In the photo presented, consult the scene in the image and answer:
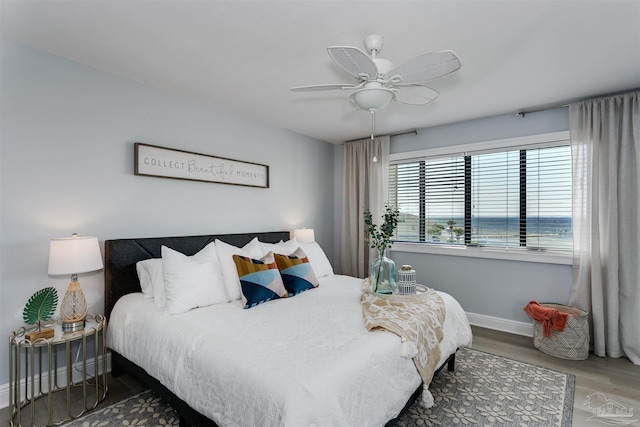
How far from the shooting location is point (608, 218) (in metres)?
3.02

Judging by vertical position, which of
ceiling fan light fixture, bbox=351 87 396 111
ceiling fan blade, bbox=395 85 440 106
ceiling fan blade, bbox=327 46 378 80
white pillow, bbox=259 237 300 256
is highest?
ceiling fan blade, bbox=395 85 440 106

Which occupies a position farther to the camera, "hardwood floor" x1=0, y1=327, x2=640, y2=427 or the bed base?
"hardwood floor" x1=0, y1=327, x2=640, y2=427

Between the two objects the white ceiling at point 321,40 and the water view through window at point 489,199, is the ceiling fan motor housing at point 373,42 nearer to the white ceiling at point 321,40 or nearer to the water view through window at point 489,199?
the white ceiling at point 321,40

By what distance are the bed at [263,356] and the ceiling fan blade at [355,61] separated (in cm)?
153

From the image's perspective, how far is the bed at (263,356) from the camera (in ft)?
4.69

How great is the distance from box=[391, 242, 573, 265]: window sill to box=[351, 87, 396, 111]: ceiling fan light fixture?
2.65 metres

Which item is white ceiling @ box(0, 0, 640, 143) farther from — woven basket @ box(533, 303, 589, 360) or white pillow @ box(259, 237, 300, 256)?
woven basket @ box(533, 303, 589, 360)

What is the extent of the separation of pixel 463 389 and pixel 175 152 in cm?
323

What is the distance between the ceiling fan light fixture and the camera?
1922 millimetres

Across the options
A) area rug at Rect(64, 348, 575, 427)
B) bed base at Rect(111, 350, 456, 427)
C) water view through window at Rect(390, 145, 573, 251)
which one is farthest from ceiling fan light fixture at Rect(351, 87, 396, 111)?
water view through window at Rect(390, 145, 573, 251)

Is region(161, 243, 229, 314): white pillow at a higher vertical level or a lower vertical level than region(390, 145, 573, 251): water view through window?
lower

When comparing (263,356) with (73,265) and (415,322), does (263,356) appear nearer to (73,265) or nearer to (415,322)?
(415,322)

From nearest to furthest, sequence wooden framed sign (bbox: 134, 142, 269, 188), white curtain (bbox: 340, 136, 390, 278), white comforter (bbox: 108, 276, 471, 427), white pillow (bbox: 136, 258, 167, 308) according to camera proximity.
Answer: white comforter (bbox: 108, 276, 471, 427) < white pillow (bbox: 136, 258, 167, 308) < wooden framed sign (bbox: 134, 142, 269, 188) < white curtain (bbox: 340, 136, 390, 278)

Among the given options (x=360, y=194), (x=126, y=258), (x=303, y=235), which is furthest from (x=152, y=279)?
(x=360, y=194)
